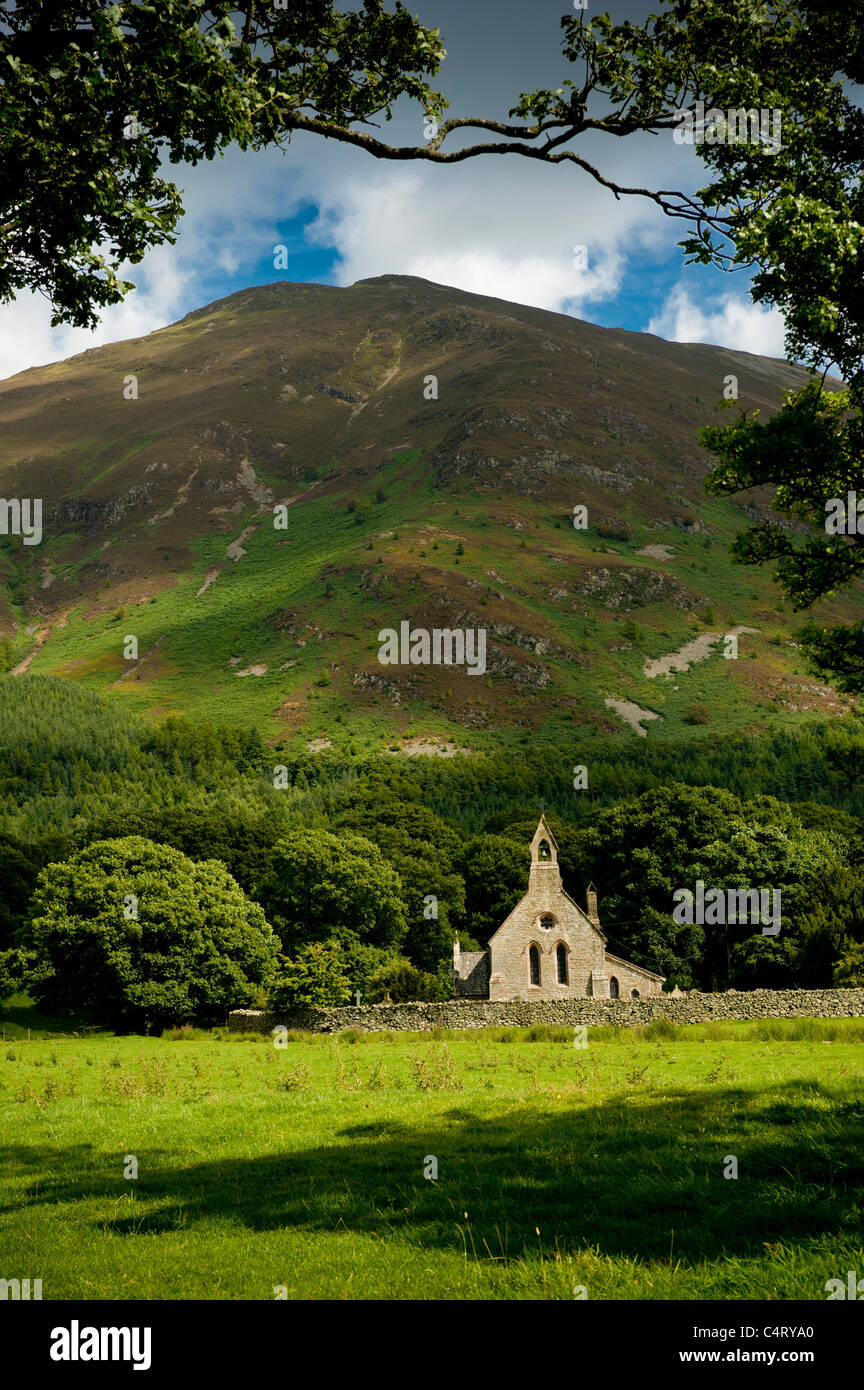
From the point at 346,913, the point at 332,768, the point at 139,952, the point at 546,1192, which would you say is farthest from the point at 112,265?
the point at 332,768

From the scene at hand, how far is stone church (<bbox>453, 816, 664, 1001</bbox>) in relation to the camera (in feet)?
174

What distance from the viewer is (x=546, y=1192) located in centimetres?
777

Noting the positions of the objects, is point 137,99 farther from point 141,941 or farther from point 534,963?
point 534,963

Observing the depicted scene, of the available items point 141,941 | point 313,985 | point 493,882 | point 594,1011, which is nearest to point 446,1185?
point 594,1011

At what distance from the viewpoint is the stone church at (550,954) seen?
53031 millimetres

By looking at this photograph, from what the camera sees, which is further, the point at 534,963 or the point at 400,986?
the point at 534,963

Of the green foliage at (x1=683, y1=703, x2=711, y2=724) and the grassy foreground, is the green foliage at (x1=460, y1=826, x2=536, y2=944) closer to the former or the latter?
the grassy foreground

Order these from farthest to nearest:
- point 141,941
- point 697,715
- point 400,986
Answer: point 697,715
point 400,986
point 141,941

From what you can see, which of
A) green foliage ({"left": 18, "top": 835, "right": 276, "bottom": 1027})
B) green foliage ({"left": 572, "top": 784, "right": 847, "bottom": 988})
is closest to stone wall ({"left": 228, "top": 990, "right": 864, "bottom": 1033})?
green foliage ({"left": 18, "top": 835, "right": 276, "bottom": 1027})

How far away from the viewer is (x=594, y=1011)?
32344mm

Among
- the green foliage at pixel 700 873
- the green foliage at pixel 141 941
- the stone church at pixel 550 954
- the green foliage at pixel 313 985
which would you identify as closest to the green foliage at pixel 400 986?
the stone church at pixel 550 954

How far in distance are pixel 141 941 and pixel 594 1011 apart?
91.2 feet

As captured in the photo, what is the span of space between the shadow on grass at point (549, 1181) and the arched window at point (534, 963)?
4307cm
